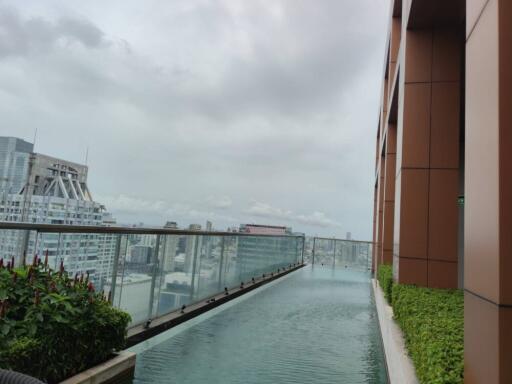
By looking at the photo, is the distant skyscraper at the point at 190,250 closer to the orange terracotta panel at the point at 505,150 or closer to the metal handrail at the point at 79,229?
the metal handrail at the point at 79,229

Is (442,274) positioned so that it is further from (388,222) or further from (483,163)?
(388,222)

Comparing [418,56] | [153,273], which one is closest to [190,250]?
[153,273]

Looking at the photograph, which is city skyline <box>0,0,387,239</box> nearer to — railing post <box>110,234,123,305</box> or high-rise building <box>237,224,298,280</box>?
high-rise building <box>237,224,298,280</box>

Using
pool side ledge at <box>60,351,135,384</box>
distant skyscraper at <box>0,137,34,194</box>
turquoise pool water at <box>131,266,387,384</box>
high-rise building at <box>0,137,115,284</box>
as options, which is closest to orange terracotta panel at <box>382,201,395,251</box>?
turquoise pool water at <box>131,266,387,384</box>

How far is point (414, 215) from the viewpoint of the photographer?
14.9 feet

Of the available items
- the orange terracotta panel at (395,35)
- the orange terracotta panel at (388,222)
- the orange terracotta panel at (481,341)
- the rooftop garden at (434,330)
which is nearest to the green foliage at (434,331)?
the rooftop garden at (434,330)

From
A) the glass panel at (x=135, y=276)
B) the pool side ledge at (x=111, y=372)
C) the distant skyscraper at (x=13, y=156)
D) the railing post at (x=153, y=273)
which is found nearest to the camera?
the pool side ledge at (x=111, y=372)

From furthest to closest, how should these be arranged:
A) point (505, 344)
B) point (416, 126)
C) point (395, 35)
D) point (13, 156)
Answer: point (13, 156) < point (395, 35) < point (416, 126) < point (505, 344)

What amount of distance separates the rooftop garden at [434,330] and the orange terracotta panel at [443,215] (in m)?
0.49

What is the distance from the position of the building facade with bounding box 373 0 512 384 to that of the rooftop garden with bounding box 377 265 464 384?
23 cm

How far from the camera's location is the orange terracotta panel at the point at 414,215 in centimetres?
450

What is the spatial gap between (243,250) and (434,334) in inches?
216

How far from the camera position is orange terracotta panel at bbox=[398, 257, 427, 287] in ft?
14.6

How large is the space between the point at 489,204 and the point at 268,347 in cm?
334
